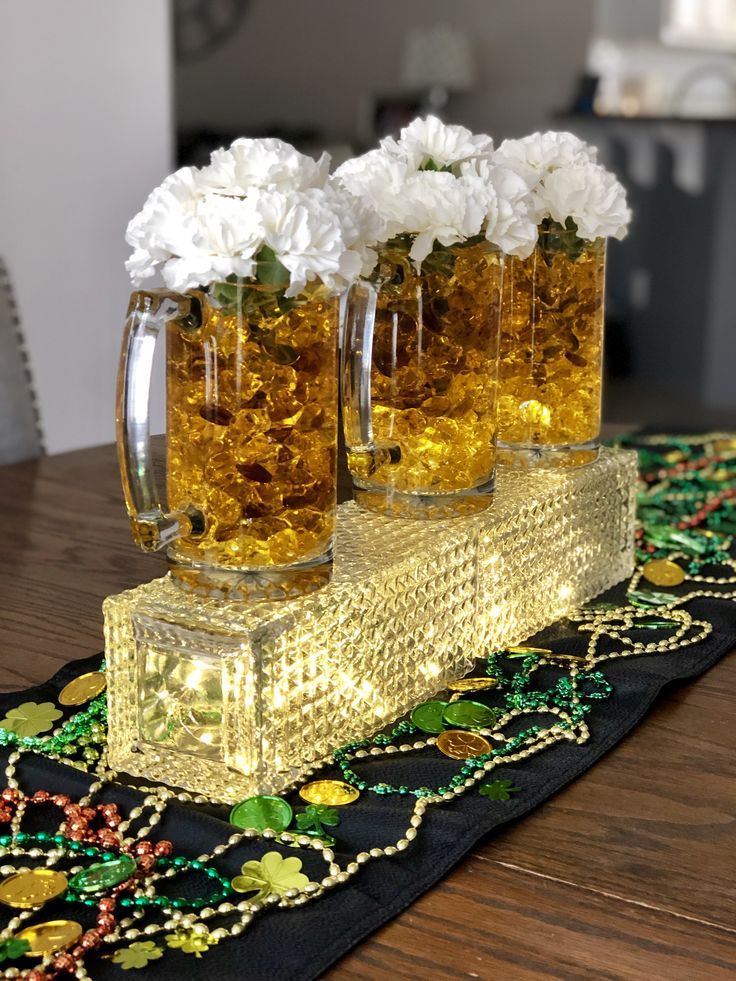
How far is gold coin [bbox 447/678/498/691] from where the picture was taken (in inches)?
42.0

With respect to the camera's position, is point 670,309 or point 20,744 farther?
point 670,309

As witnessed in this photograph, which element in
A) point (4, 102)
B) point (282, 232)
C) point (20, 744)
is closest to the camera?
point (282, 232)

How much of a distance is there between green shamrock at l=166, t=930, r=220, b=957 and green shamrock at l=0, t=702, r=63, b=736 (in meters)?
0.30

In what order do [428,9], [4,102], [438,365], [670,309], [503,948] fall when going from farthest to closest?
[670,309], [428,9], [4,102], [438,365], [503,948]

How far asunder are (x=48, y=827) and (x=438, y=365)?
0.48 meters

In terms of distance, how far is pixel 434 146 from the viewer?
3.44ft

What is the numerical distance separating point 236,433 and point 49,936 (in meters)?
0.33

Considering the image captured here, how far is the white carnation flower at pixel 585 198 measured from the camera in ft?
3.98

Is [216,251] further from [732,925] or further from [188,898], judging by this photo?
[732,925]

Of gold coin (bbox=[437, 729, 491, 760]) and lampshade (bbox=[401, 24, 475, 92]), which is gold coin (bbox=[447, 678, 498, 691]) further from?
lampshade (bbox=[401, 24, 475, 92])

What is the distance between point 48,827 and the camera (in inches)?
33.0

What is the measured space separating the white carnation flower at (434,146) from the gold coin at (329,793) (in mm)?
500

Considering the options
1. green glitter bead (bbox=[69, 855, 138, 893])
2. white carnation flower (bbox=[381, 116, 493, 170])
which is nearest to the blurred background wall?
white carnation flower (bbox=[381, 116, 493, 170])

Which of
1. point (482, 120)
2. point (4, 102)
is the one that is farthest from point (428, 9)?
point (4, 102)
